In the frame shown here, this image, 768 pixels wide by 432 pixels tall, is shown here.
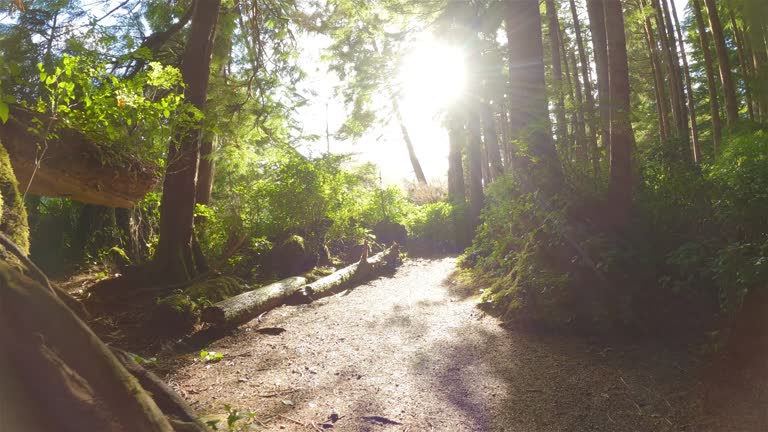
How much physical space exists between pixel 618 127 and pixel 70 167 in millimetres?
5754

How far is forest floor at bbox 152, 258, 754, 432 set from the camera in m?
3.15

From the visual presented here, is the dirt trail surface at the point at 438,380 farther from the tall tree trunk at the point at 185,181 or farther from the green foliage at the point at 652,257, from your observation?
the tall tree trunk at the point at 185,181

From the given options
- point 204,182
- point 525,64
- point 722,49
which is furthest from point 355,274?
point 722,49

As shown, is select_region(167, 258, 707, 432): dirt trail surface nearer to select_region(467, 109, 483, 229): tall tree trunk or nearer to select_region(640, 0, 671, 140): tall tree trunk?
select_region(467, 109, 483, 229): tall tree trunk

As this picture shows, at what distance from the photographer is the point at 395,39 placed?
10.5m

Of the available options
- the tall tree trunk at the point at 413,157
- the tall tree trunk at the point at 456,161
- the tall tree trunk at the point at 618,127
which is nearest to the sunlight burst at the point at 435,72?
the tall tree trunk at the point at 456,161

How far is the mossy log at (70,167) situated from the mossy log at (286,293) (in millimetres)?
2020

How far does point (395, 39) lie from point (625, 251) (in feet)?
26.5

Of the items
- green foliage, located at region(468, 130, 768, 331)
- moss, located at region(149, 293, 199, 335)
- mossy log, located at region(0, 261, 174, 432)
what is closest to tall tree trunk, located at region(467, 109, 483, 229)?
green foliage, located at region(468, 130, 768, 331)

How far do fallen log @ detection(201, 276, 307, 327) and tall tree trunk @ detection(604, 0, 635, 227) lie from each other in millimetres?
5252

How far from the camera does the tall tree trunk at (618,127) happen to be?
16.3ft

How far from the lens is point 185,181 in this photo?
706 centimetres

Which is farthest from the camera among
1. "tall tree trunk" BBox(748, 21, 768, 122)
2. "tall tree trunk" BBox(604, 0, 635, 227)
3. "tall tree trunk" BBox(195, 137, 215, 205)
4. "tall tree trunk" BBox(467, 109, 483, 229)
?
"tall tree trunk" BBox(467, 109, 483, 229)

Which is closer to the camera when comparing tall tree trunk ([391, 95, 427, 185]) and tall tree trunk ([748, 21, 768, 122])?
tall tree trunk ([748, 21, 768, 122])
